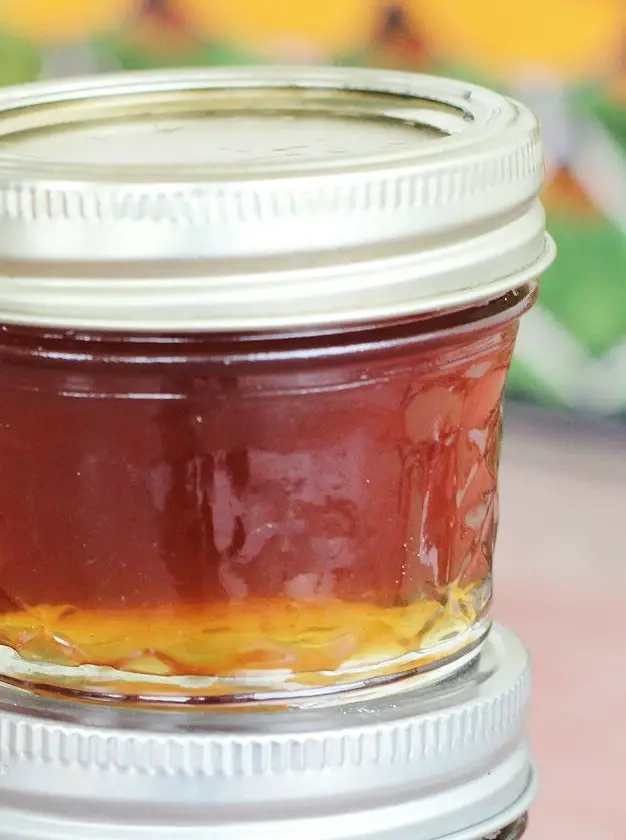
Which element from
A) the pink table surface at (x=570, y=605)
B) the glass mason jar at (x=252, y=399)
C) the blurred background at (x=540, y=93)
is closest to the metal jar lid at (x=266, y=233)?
the glass mason jar at (x=252, y=399)

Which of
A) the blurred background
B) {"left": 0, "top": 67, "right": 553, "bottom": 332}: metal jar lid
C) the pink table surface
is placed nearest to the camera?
{"left": 0, "top": 67, "right": 553, "bottom": 332}: metal jar lid

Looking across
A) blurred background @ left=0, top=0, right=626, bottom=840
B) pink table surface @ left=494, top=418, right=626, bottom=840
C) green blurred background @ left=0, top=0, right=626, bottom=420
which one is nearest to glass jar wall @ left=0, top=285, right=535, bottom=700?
pink table surface @ left=494, top=418, right=626, bottom=840

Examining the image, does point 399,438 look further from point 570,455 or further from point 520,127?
point 570,455

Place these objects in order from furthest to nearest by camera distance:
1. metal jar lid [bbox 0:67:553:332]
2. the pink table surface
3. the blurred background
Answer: the blurred background
the pink table surface
metal jar lid [bbox 0:67:553:332]

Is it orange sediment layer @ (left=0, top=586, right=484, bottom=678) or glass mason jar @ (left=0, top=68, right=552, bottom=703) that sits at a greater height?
glass mason jar @ (left=0, top=68, right=552, bottom=703)

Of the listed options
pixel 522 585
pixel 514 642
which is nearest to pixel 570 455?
pixel 522 585

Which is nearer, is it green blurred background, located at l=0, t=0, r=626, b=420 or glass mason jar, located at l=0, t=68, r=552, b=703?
glass mason jar, located at l=0, t=68, r=552, b=703

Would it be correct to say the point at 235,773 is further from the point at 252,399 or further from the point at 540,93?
the point at 540,93

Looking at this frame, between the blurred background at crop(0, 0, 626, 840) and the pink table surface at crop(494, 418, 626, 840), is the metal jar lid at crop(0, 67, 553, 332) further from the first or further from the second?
the blurred background at crop(0, 0, 626, 840)
